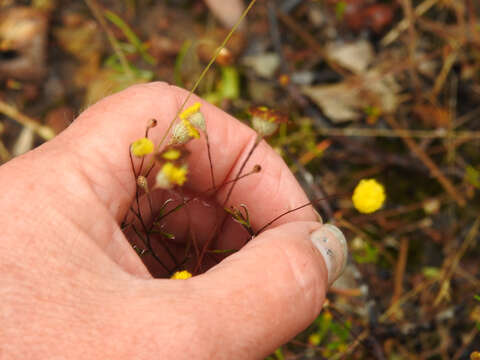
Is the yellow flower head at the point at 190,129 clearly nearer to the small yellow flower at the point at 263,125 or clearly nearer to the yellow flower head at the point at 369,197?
the small yellow flower at the point at 263,125

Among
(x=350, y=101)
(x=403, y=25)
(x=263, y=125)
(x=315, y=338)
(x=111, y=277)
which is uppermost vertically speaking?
(x=263, y=125)

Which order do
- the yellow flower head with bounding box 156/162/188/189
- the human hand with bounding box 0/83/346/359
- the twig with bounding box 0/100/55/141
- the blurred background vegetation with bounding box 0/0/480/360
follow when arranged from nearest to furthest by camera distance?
1. the human hand with bounding box 0/83/346/359
2. the yellow flower head with bounding box 156/162/188/189
3. the blurred background vegetation with bounding box 0/0/480/360
4. the twig with bounding box 0/100/55/141

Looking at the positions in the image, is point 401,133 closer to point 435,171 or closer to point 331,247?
point 435,171

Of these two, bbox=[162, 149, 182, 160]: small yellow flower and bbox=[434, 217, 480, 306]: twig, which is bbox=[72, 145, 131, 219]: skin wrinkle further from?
bbox=[434, 217, 480, 306]: twig

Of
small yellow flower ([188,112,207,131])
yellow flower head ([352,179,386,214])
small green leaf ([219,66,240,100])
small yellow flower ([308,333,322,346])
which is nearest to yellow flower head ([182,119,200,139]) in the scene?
small yellow flower ([188,112,207,131])

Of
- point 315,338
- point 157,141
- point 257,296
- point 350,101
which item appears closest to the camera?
point 257,296

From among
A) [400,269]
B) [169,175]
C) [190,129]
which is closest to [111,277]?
[169,175]
